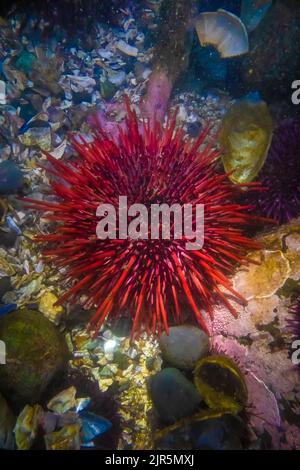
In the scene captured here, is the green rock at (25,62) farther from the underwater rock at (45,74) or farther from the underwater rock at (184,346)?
the underwater rock at (184,346)

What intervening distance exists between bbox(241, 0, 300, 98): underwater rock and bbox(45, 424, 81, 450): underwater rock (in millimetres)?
4047

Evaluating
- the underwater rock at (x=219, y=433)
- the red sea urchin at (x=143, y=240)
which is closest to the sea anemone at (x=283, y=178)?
the red sea urchin at (x=143, y=240)

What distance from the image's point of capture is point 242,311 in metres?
3.12

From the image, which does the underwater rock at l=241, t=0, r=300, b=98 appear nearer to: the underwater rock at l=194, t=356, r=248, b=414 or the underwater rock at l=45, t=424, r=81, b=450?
the underwater rock at l=194, t=356, r=248, b=414

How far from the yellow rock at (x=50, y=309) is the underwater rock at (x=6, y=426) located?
2.49 feet

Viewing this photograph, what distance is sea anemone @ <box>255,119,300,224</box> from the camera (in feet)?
11.1

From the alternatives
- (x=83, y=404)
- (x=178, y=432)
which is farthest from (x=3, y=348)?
(x=178, y=432)

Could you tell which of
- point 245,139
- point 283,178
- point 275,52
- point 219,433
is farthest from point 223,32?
point 219,433

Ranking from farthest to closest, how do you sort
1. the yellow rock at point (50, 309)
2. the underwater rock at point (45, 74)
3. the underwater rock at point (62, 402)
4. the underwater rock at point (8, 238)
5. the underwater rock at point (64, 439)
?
the underwater rock at point (45, 74) < the underwater rock at point (8, 238) < the yellow rock at point (50, 309) < the underwater rock at point (62, 402) < the underwater rock at point (64, 439)

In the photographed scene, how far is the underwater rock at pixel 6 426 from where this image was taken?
2.71 metres

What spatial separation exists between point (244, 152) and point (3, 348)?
8.94ft

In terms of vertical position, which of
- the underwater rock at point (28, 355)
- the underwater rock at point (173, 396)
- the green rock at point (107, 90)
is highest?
the green rock at point (107, 90)

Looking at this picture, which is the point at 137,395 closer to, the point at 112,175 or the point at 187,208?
the point at 187,208

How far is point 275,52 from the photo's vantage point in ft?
13.6
